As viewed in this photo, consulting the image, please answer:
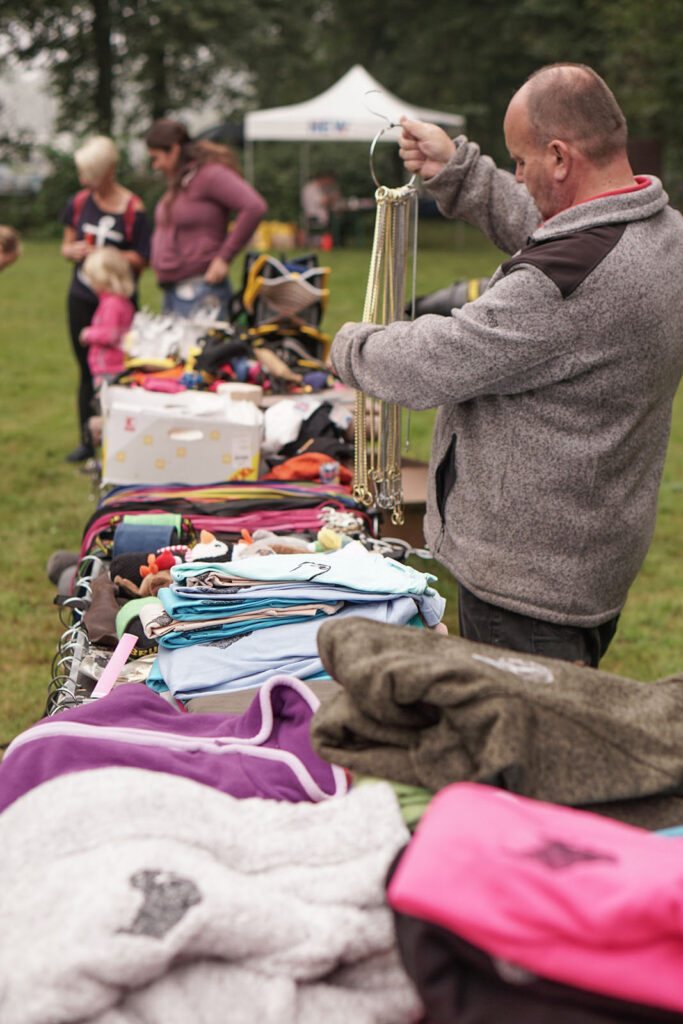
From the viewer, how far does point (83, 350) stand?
21.3ft

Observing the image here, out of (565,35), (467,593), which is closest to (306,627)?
(467,593)

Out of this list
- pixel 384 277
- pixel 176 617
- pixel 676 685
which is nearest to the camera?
pixel 676 685

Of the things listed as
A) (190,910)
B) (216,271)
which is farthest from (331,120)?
(190,910)

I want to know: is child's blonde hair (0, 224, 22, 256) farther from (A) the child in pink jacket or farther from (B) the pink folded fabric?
(B) the pink folded fabric

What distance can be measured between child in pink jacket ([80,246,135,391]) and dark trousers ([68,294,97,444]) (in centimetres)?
35

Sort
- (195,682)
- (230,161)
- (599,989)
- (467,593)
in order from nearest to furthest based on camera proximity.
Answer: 1. (599,989)
2. (195,682)
3. (467,593)
4. (230,161)

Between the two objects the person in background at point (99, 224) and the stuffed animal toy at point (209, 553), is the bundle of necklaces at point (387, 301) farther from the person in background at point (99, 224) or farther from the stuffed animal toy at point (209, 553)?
the person in background at point (99, 224)

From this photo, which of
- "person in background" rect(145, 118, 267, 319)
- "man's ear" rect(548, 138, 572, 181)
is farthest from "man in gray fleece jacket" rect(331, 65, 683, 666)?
"person in background" rect(145, 118, 267, 319)

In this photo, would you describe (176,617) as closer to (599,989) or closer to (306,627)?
(306,627)

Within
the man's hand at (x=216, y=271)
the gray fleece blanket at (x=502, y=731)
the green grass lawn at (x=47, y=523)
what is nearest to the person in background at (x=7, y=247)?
the man's hand at (x=216, y=271)

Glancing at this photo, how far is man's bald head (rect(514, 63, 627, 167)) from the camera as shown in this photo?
2.04m

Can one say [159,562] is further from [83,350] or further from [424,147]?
[83,350]

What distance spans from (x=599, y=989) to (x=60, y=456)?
6.44m

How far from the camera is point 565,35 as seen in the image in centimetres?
2488
